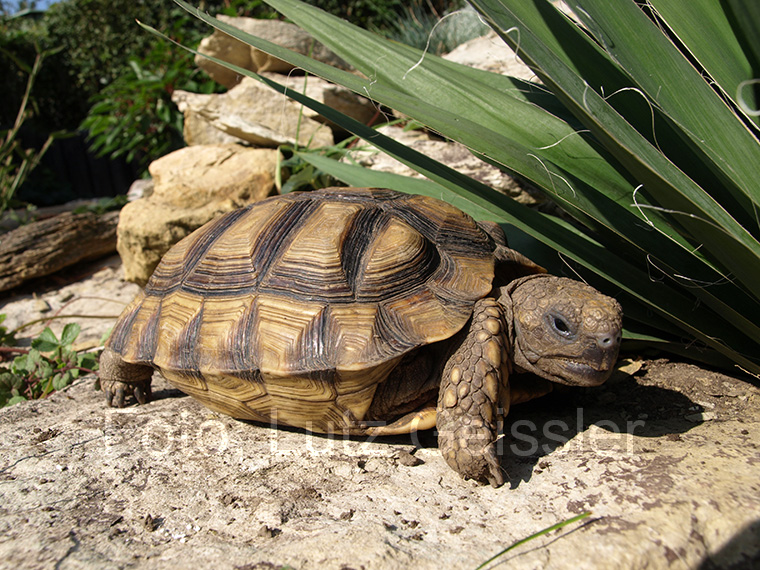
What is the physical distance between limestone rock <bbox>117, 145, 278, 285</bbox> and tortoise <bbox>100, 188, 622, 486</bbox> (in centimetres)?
167

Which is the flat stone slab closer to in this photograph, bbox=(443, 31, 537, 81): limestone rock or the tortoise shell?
the tortoise shell

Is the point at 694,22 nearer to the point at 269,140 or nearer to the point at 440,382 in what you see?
the point at 440,382

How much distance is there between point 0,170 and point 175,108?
1734mm

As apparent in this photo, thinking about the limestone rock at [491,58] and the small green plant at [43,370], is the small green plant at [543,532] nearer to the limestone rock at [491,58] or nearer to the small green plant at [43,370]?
the small green plant at [43,370]

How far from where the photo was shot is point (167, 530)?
1.49 m

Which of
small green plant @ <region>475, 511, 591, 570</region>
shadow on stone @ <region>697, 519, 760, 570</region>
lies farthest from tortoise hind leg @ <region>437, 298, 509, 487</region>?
shadow on stone @ <region>697, 519, 760, 570</region>

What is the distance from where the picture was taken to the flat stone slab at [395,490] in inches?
51.1

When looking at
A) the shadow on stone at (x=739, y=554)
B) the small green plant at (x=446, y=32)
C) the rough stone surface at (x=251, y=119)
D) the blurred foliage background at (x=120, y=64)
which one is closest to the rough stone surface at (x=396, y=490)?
the shadow on stone at (x=739, y=554)

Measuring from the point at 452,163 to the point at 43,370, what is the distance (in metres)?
2.44

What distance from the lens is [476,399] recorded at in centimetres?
164

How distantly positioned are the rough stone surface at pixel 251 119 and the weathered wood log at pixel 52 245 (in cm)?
114

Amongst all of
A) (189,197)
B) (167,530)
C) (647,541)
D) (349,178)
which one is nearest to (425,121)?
(349,178)

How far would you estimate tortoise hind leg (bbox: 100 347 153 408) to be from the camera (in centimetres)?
227

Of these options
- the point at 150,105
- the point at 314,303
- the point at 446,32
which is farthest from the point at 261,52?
the point at 314,303
